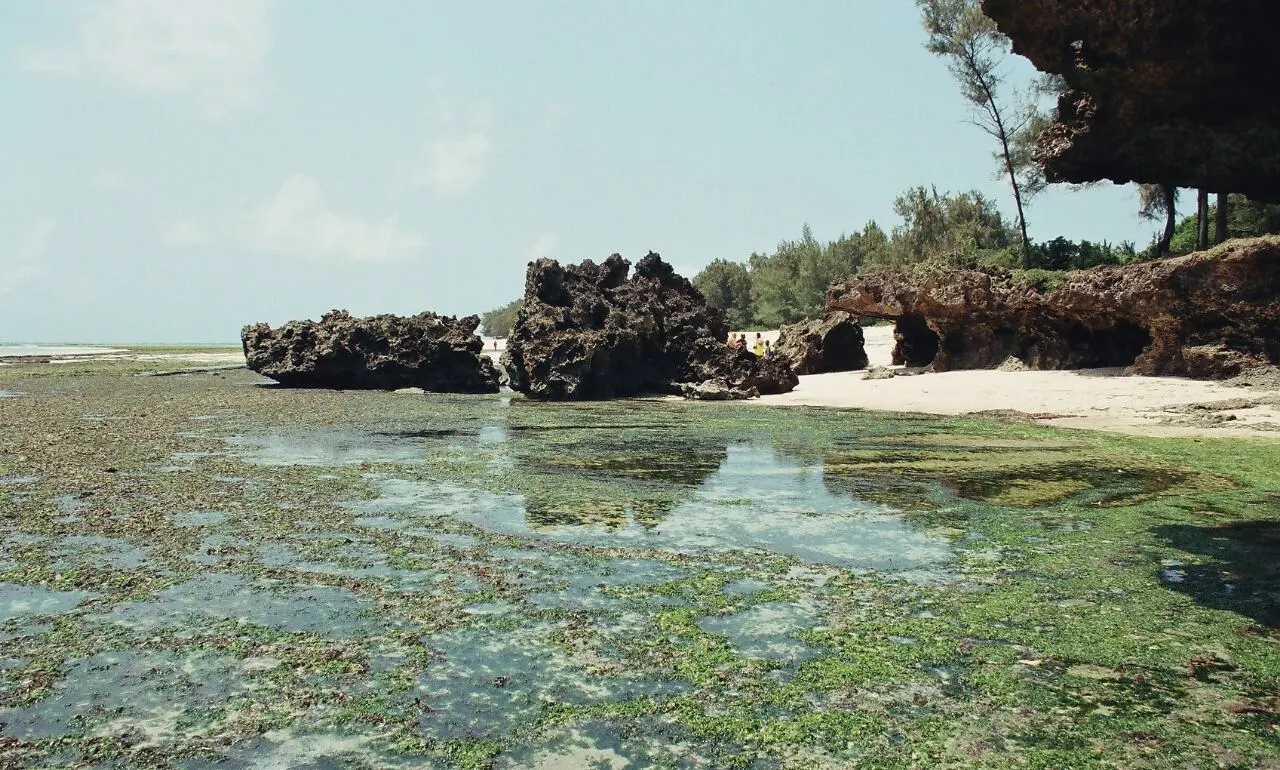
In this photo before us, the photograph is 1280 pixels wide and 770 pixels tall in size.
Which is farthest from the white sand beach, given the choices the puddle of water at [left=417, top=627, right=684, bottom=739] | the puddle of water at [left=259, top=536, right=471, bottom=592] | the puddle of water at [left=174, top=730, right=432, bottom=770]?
the puddle of water at [left=174, top=730, right=432, bottom=770]

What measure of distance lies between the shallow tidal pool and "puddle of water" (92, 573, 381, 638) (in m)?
0.03

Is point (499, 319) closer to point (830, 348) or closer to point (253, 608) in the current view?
point (830, 348)

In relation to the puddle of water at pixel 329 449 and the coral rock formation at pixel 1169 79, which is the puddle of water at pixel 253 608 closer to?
the puddle of water at pixel 329 449

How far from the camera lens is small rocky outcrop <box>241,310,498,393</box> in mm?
28016

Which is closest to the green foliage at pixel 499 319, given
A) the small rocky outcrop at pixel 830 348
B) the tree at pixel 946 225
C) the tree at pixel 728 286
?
the tree at pixel 728 286

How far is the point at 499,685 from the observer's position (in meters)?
4.19

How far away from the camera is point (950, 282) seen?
23891mm

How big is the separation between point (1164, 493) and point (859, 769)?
272 inches

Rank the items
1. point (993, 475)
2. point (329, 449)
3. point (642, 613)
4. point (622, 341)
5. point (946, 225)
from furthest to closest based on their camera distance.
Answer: point (946, 225)
point (622, 341)
point (329, 449)
point (993, 475)
point (642, 613)

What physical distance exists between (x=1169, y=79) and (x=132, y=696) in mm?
7447

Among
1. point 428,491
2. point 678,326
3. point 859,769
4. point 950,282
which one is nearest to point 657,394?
point 678,326

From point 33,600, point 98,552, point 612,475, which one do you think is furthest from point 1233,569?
point 98,552

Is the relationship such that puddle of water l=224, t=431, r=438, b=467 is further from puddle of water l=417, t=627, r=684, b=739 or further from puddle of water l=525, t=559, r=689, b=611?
puddle of water l=417, t=627, r=684, b=739

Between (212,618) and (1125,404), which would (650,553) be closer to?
(212,618)
